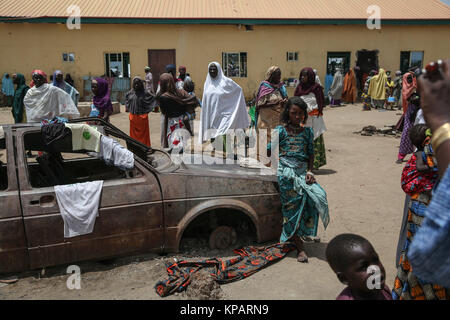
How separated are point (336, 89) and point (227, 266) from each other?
16.5 m

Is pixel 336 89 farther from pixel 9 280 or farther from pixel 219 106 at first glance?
pixel 9 280

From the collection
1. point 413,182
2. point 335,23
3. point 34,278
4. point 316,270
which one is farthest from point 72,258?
point 335,23

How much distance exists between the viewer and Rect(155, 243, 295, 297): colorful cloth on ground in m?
3.32

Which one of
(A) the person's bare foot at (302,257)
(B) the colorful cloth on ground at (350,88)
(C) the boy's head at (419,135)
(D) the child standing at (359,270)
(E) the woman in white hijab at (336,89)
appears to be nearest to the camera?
(D) the child standing at (359,270)

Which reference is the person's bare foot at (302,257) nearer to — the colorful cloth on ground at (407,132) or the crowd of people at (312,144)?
the crowd of people at (312,144)

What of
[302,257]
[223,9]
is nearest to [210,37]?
[223,9]

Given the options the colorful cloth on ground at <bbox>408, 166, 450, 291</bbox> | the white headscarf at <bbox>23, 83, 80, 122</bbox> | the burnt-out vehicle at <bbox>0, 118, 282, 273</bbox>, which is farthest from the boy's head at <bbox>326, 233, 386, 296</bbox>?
the white headscarf at <bbox>23, 83, 80, 122</bbox>

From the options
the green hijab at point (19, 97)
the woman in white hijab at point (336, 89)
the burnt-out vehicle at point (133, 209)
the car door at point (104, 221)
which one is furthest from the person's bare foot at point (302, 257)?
the woman in white hijab at point (336, 89)

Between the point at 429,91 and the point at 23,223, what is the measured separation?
127 inches

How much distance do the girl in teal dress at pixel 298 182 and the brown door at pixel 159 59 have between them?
15.6 m

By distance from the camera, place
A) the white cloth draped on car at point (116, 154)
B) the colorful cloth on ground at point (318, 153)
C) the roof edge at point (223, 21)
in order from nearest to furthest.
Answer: the white cloth draped on car at point (116, 154)
the colorful cloth on ground at point (318, 153)
the roof edge at point (223, 21)

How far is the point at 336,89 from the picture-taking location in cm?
1856

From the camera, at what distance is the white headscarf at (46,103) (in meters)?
6.85

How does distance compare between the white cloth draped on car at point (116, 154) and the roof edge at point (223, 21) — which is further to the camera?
the roof edge at point (223, 21)
